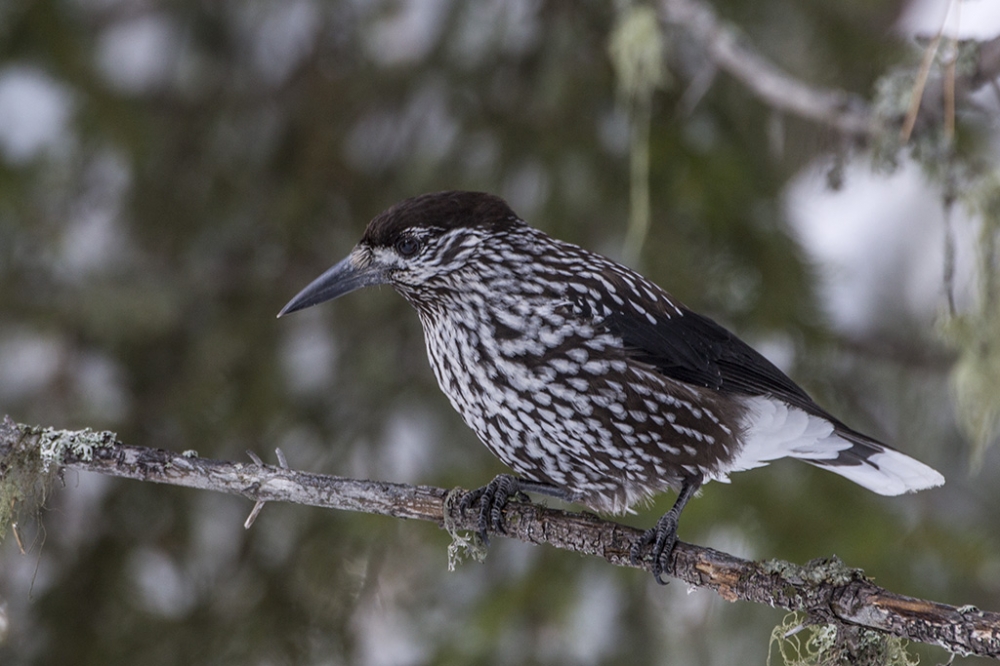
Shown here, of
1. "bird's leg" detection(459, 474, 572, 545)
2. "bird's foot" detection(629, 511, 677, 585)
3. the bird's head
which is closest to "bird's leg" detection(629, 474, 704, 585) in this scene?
"bird's foot" detection(629, 511, 677, 585)

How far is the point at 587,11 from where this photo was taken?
4.45 metres

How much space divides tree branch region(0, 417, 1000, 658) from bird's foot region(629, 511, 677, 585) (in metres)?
0.02

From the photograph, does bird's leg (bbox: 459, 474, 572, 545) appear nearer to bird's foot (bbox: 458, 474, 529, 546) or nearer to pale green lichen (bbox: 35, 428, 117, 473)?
bird's foot (bbox: 458, 474, 529, 546)

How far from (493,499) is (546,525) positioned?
0.21 metres

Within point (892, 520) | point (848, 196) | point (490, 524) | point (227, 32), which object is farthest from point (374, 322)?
point (848, 196)

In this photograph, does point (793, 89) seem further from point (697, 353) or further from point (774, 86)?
point (697, 353)

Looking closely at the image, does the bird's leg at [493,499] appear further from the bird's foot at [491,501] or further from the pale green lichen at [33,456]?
the pale green lichen at [33,456]

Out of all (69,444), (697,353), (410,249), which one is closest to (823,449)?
(697,353)

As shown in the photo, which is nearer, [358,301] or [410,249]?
[410,249]

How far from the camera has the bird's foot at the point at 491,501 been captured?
9.60 ft

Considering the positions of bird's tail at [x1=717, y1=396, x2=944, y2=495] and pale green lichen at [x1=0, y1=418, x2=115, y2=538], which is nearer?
pale green lichen at [x1=0, y1=418, x2=115, y2=538]

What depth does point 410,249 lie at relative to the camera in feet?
10.7

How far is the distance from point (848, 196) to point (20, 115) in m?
5.02

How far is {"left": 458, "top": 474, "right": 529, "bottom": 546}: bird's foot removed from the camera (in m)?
2.93
